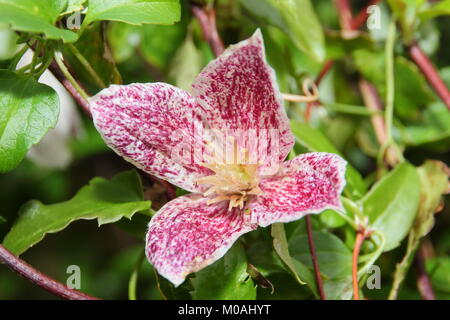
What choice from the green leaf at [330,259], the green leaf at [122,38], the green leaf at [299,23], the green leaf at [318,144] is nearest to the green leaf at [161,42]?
the green leaf at [122,38]

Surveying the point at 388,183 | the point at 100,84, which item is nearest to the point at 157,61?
the point at 100,84

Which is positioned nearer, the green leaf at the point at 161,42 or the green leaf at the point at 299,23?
the green leaf at the point at 299,23

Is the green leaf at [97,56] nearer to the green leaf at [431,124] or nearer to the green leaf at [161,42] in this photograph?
the green leaf at [161,42]

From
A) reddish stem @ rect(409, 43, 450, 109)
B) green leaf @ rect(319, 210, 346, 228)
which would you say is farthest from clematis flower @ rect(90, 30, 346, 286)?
reddish stem @ rect(409, 43, 450, 109)

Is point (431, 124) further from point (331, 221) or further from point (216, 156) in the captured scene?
point (216, 156)

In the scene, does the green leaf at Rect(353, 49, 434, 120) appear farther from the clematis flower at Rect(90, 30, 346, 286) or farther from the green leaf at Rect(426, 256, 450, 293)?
the clematis flower at Rect(90, 30, 346, 286)

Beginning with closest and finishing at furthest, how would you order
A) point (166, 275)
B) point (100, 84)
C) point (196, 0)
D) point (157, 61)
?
point (166, 275), point (100, 84), point (196, 0), point (157, 61)
